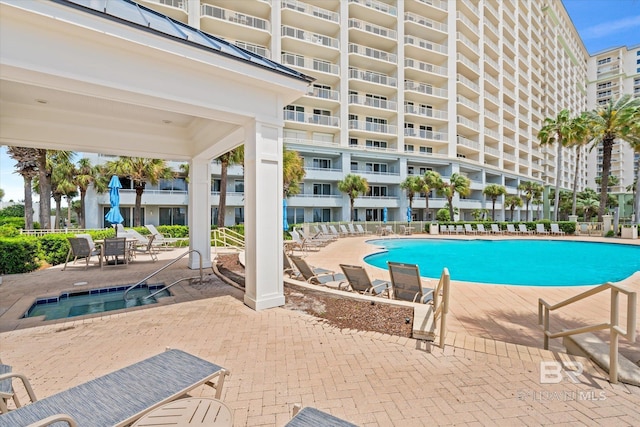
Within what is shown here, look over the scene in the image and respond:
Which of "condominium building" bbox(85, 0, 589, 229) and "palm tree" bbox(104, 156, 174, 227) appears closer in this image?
"palm tree" bbox(104, 156, 174, 227)

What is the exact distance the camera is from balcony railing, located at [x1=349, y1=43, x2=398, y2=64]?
30931mm

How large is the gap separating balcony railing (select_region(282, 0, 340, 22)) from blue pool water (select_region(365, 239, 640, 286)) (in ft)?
74.0

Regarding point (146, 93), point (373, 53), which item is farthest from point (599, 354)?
point (373, 53)

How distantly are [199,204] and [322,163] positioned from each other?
23.9 meters

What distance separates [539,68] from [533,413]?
67083mm

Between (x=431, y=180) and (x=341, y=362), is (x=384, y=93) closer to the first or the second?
(x=431, y=180)

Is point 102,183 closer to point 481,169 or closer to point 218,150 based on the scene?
point 218,150

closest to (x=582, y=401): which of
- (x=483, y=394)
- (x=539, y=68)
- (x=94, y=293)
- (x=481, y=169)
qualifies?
(x=483, y=394)

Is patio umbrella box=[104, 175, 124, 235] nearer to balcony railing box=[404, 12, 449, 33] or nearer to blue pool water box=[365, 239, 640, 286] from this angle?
blue pool water box=[365, 239, 640, 286]

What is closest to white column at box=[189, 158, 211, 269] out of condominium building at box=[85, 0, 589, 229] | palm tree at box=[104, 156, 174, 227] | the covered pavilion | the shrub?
the covered pavilion

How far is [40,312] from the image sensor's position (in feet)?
19.1

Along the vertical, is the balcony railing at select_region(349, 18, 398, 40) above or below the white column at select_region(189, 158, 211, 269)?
above

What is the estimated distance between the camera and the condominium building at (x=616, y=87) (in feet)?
241

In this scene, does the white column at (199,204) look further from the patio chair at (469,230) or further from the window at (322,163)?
the patio chair at (469,230)
